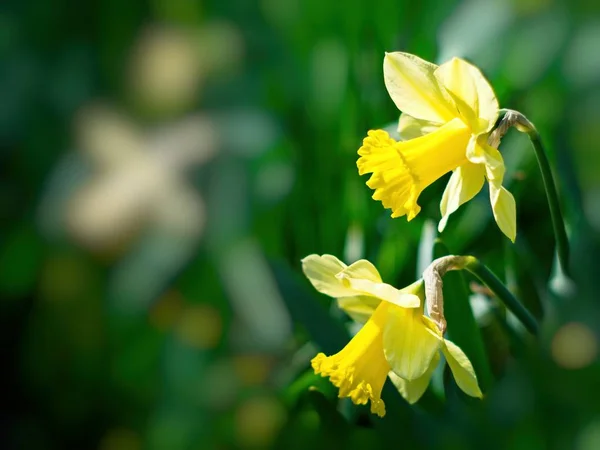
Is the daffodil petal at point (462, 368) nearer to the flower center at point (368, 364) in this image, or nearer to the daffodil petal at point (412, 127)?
the flower center at point (368, 364)

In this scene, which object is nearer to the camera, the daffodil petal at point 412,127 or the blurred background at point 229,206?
the daffodil petal at point 412,127

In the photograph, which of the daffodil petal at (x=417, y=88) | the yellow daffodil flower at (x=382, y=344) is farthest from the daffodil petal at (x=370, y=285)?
the daffodil petal at (x=417, y=88)

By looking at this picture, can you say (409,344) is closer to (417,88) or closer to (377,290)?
(377,290)

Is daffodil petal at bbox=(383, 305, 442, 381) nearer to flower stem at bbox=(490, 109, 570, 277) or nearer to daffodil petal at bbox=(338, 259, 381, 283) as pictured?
daffodil petal at bbox=(338, 259, 381, 283)

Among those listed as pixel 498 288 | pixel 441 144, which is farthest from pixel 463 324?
pixel 441 144

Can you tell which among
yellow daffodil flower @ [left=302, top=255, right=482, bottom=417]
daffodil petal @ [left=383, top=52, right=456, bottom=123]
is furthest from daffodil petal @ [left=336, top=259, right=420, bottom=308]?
daffodil petal @ [left=383, top=52, right=456, bottom=123]
